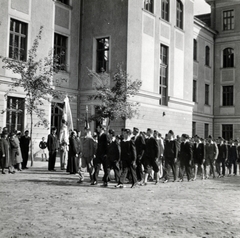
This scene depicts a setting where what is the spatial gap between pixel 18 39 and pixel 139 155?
1240 centimetres

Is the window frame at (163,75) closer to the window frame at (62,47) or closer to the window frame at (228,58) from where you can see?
the window frame at (62,47)

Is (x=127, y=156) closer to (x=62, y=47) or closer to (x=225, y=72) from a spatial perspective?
(x=62, y=47)

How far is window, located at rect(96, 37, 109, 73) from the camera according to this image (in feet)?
85.6

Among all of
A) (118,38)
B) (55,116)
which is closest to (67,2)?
(118,38)

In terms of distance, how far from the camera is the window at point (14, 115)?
20664mm

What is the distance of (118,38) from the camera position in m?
25.3

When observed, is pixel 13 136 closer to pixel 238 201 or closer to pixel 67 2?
pixel 238 201

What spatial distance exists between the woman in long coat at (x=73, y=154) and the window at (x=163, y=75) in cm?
1402

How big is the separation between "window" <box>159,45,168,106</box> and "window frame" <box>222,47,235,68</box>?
40.8 feet

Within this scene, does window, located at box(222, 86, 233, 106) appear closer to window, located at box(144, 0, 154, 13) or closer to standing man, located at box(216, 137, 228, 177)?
window, located at box(144, 0, 154, 13)

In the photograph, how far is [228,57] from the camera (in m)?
39.1

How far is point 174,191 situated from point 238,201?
212 cm

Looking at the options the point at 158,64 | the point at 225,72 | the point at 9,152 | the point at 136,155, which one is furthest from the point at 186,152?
the point at 225,72

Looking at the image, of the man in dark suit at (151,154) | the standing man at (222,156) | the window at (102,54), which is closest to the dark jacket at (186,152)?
the man in dark suit at (151,154)
